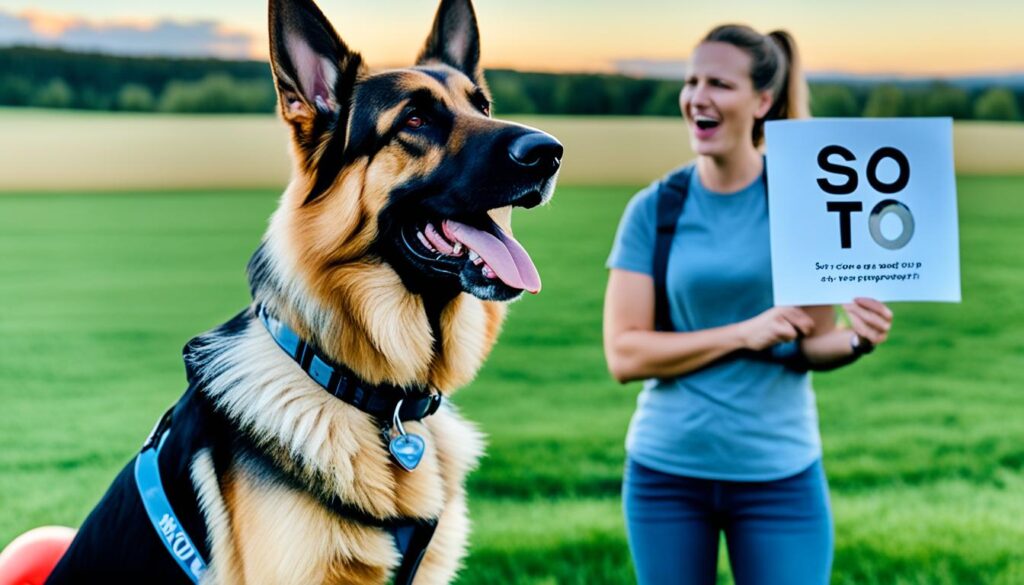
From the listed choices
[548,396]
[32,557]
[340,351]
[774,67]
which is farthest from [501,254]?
[548,396]

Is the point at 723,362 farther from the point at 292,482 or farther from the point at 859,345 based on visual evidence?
the point at 292,482

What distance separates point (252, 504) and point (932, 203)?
6.34ft

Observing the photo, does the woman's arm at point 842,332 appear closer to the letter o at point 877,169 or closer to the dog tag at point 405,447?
the letter o at point 877,169

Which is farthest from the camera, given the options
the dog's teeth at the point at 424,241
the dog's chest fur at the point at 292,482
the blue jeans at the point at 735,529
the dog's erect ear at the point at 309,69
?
the blue jeans at the point at 735,529

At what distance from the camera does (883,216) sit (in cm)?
250

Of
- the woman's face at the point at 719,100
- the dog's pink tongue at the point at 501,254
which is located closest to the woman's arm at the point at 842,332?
the woman's face at the point at 719,100

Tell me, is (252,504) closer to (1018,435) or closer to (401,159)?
(401,159)

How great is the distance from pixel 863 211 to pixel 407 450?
1392mm

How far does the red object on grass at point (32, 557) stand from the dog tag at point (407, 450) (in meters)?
0.89

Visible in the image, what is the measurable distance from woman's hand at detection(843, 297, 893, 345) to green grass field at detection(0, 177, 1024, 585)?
190cm

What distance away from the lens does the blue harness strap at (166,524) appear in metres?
2.08

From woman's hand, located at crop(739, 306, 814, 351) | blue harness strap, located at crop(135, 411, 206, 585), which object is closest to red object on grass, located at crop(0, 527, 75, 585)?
blue harness strap, located at crop(135, 411, 206, 585)

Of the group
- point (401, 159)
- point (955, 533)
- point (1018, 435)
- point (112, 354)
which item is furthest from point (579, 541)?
point (112, 354)

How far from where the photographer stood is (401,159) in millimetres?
2291
